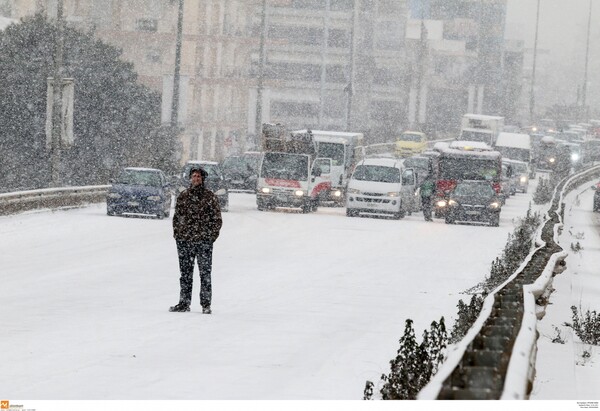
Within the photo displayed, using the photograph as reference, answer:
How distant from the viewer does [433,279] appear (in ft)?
80.2

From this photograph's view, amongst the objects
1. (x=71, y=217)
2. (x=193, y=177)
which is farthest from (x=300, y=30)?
(x=193, y=177)

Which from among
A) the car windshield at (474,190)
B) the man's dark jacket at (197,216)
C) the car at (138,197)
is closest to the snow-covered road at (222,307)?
the man's dark jacket at (197,216)

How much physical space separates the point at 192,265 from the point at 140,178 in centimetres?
2432

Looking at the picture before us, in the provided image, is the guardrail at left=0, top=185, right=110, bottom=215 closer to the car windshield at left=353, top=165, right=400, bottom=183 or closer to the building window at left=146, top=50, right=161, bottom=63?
the car windshield at left=353, top=165, right=400, bottom=183

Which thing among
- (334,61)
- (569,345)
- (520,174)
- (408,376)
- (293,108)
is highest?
(334,61)

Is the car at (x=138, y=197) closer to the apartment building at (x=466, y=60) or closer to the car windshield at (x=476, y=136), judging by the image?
the car windshield at (x=476, y=136)

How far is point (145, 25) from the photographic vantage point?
346 ft

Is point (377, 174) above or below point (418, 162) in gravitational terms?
above

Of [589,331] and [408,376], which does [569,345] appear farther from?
[408,376]

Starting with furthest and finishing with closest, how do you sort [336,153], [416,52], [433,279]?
[416,52] → [336,153] → [433,279]

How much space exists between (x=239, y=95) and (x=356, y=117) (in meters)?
33.0

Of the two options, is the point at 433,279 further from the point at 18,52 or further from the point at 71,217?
the point at 18,52

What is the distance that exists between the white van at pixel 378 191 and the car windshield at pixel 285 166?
171 centimetres

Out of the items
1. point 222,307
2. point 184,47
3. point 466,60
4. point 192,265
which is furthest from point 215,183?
point 466,60
